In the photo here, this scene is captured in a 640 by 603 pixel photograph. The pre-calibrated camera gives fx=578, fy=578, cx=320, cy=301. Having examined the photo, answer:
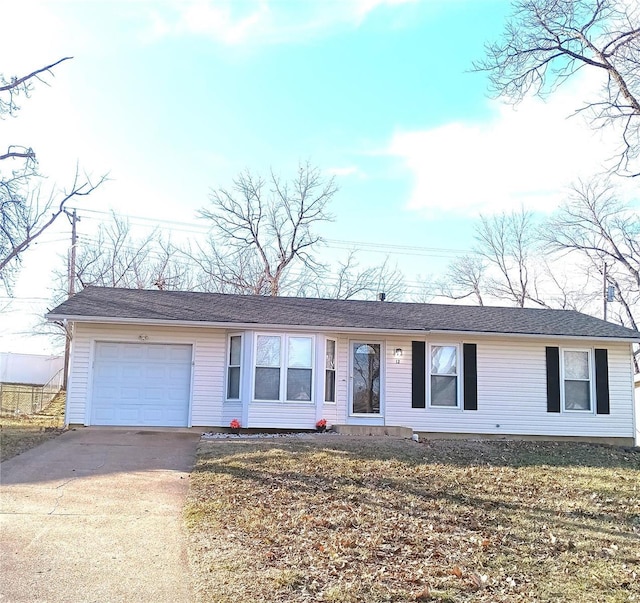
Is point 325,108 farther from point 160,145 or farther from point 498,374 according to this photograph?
point 498,374

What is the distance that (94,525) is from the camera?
18.9 feet

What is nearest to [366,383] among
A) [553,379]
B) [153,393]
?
[553,379]

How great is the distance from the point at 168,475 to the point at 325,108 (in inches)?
408

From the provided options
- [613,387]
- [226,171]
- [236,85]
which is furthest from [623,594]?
[226,171]

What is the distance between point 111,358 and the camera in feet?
42.9

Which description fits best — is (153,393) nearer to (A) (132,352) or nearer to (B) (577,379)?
(A) (132,352)

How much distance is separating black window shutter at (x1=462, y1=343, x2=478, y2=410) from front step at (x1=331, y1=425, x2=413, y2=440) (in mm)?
1839

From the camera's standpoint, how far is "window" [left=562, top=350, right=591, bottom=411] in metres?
14.2

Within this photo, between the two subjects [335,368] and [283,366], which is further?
[335,368]

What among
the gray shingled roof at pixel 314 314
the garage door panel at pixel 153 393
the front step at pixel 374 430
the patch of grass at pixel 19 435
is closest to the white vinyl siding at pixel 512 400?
the gray shingled roof at pixel 314 314

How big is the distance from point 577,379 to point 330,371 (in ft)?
20.2

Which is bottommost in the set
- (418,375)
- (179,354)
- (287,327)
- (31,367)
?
(418,375)

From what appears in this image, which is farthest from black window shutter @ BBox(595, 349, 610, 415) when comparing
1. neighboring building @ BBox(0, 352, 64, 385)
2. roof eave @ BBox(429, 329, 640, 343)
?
neighboring building @ BBox(0, 352, 64, 385)

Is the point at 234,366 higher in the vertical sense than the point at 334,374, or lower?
higher
